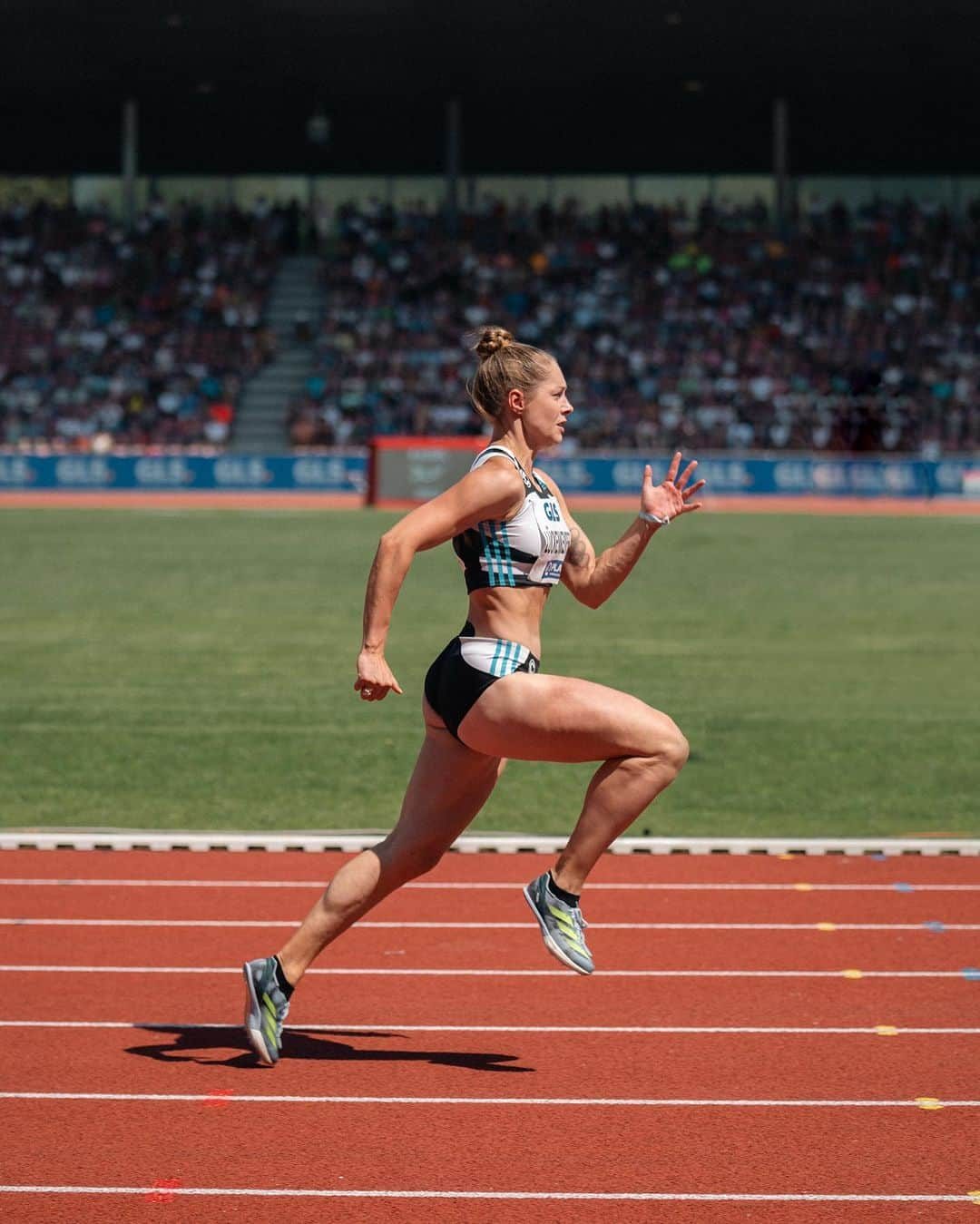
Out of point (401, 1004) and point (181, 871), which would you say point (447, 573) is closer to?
point (181, 871)

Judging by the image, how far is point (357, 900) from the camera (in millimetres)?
5305

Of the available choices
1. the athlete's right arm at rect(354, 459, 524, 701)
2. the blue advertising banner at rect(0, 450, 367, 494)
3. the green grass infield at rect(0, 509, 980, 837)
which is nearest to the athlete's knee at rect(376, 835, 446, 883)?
the athlete's right arm at rect(354, 459, 524, 701)

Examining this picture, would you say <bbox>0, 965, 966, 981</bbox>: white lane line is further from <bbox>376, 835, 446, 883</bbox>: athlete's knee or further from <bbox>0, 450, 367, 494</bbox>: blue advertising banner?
<bbox>0, 450, 367, 494</bbox>: blue advertising banner

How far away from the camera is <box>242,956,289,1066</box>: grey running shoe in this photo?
5.18m

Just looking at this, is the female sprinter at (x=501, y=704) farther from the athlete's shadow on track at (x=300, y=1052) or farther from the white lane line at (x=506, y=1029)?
the white lane line at (x=506, y=1029)

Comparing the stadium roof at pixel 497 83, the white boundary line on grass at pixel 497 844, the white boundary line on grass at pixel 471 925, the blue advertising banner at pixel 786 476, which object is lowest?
the blue advertising banner at pixel 786 476

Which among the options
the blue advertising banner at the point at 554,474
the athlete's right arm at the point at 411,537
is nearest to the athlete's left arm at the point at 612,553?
the athlete's right arm at the point at 411,537

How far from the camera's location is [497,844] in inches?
323

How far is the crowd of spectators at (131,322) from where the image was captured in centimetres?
4184

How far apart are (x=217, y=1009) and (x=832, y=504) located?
3094 cm

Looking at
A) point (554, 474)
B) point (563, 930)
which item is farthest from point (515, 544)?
point (554, 474)

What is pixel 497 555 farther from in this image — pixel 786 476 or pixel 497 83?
pixel 497 83

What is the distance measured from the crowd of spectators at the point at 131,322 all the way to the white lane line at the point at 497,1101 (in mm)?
35376

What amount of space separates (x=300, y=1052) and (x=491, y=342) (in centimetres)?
217
